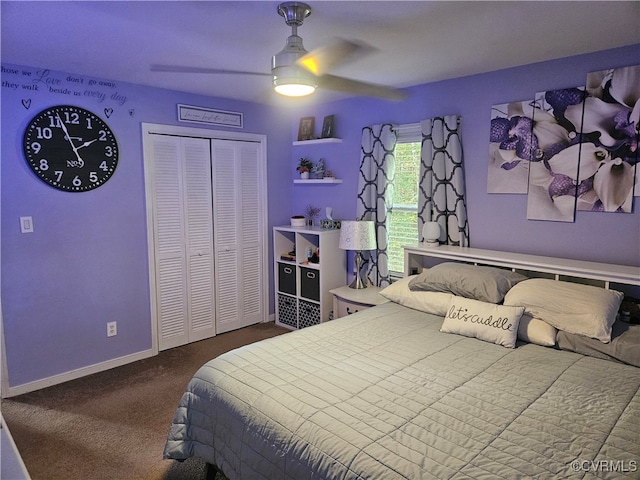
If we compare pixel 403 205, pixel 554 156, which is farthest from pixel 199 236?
pixel 554 156

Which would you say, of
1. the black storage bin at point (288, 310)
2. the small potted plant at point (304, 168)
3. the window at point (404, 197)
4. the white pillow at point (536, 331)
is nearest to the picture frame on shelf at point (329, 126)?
the small potted plant at point (304, 168)

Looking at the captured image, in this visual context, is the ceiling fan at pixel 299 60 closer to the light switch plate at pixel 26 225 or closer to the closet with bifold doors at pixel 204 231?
the closet with bifold doors at pixel 204 231

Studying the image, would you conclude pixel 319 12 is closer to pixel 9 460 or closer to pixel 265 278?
pixel 9 460

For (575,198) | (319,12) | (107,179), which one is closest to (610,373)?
(575,198)

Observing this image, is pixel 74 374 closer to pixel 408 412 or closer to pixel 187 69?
pixel 187 69

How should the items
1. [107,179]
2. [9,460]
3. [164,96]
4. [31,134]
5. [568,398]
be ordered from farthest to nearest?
[164,96]
[107,179]
[31,134]
[568,398]
[9,460]

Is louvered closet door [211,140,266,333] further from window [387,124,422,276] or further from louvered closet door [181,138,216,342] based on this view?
window [387,124,422,276]

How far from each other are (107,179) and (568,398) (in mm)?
3392

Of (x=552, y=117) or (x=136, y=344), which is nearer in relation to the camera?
(x=552, y=117)

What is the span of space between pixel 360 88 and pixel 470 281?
185 cm

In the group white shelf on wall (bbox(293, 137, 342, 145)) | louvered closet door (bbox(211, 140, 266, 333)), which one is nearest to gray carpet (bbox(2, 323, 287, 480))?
louvered closet door (bbox(211, 140, 266, 333))

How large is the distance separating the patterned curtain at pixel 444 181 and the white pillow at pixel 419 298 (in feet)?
1.97

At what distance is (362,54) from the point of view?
2.71 m

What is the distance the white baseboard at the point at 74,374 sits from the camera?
3053 millimetres
